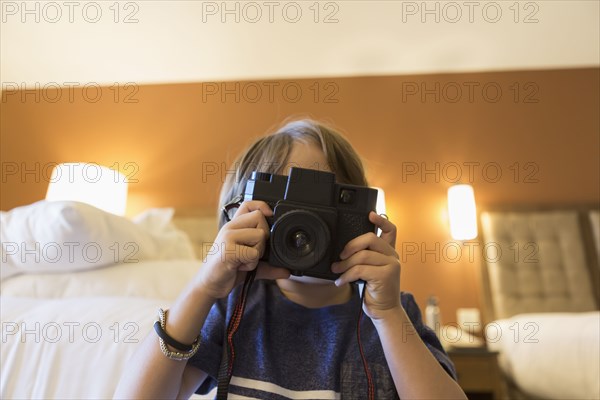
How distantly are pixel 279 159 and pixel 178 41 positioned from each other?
1.59 meters

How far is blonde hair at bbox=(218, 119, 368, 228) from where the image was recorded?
695 mm

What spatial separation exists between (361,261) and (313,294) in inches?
5.6

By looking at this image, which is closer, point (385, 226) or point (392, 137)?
point (385, 226)

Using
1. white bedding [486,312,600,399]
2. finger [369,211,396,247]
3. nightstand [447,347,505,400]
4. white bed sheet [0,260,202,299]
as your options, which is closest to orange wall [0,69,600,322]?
nightstand [447,347,505,400]

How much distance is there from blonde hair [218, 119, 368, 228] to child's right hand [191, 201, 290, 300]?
0.43 feet

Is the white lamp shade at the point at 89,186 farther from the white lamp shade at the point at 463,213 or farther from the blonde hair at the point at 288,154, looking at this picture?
the white lamp shade at the point at 463,213

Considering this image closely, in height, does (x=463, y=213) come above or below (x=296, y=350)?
above

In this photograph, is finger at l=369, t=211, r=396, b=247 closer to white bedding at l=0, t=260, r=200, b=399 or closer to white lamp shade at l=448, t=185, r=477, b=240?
white bedding at l=0, t=260, r=200, b=399

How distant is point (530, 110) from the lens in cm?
244

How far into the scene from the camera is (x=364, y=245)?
554 mm

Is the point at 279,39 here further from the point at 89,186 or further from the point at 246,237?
the point at 246,237

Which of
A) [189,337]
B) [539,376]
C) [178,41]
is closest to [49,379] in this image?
[189,337]

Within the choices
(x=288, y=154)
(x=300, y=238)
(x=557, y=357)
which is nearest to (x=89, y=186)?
(x=288, y=154)

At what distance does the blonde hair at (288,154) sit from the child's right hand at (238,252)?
0.43ft
